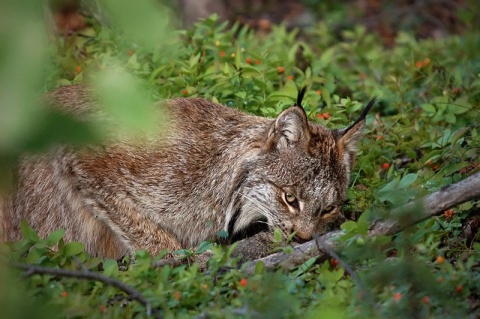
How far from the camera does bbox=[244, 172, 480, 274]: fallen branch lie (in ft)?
13.7

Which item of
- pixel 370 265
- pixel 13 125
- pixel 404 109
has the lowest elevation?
pixel 404 109

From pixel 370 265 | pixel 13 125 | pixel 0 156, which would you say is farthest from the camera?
pixel 370 265

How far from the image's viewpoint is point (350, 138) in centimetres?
533

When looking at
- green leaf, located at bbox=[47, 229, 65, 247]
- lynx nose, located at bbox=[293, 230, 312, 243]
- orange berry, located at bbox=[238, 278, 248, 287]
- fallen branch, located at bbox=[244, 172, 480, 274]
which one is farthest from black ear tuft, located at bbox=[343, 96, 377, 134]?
green leaf, located at bbox=[47, 229, 65, 247]

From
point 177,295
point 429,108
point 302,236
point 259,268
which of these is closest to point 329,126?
point 429,108

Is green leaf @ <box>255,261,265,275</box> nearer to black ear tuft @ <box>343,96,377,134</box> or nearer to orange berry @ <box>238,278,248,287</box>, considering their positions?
orange berry @ <box>238,278,248,287</box>

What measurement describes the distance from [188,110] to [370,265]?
182 cm

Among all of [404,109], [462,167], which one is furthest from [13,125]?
[404,109]

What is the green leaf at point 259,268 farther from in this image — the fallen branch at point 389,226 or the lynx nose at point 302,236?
the lynx nose at point 302,236

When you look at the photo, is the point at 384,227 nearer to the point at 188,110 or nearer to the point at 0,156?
the point at 188,110

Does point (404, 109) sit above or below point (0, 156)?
below

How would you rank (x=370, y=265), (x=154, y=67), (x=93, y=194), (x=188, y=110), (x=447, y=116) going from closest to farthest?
(x=370, y=265) → (x=93, y=194) → (x=188, y=110) → (x=447, y=116) → (x=154, y=67)

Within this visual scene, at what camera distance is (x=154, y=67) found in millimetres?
6676

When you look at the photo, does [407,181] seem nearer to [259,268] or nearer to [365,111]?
[365,111]
